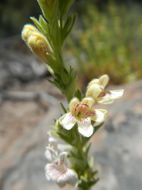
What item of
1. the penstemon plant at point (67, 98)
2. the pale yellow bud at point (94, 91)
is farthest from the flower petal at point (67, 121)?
the pale yellow bud at point (94, 91)

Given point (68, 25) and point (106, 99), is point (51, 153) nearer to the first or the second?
point (106, 99)

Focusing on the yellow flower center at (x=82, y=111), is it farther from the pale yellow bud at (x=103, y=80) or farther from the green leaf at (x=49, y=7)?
the green leaf at (x=49, y=7)

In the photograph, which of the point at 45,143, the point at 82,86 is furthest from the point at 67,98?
the point at 82,86

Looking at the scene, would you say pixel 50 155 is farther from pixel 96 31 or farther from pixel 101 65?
pixel 96 31

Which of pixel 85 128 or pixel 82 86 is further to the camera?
pixel 82 86

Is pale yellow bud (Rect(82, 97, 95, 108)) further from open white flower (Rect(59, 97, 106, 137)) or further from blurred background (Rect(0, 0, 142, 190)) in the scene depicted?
blurred background (Rect(0, 0, 142, 190))
